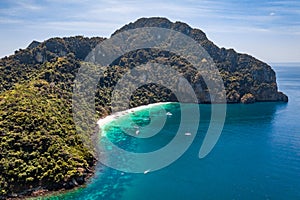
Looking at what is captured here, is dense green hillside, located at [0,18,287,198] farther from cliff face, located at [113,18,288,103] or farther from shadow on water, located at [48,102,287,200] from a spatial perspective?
shadow on water, located at [48,102,287,200]

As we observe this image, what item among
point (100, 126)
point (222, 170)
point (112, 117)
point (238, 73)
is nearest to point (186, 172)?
point (222, 170)

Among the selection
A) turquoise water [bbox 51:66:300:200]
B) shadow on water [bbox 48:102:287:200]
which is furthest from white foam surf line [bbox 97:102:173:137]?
shadow on water [bbox 48:102:287:200]

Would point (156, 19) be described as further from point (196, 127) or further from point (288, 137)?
point (288, 137)

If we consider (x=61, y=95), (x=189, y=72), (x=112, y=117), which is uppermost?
(x=189, y=72)

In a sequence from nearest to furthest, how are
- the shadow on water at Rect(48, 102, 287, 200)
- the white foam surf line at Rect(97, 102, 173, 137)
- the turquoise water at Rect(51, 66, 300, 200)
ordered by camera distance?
1. the turquoise water at Rect(51, 66, 300, 200)
2. the shadow on water at Rect(48, 102, 287, 200)
3. the white foam surf line at Rect(97, 102, 173, 137)

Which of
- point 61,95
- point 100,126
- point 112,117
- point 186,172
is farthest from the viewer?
point 112,117

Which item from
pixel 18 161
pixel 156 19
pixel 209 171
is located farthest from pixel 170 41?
pixel 18 161

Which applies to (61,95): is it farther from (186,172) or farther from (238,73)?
(238,73)

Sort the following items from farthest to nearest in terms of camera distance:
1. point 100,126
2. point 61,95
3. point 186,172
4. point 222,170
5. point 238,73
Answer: point 238,73, point 61,95, point 100,126, point 222,170, point 186,172

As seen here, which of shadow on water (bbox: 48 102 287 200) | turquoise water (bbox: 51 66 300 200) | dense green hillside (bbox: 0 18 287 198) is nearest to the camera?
turquoise water (bbox: 51 66 300 200)
